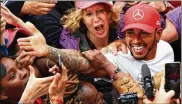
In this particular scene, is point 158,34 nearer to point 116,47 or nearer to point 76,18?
point 116,47

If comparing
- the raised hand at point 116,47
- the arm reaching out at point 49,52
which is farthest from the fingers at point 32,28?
the raised hand at point 116,47

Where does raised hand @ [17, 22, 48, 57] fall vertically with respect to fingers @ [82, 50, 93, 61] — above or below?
above

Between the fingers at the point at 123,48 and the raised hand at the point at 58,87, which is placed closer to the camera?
the raised hand at the point at 58,87

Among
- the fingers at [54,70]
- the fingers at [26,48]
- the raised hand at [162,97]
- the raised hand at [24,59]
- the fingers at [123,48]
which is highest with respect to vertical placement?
the fingers at [26,48]

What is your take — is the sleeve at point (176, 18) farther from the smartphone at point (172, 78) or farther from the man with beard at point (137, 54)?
the smartphone at point (172, 78)

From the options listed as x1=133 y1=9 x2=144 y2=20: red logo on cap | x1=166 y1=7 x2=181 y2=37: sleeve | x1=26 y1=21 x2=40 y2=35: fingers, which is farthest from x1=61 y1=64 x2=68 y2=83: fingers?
x1=166 y1=7 x2=181 y2=37: sleeve

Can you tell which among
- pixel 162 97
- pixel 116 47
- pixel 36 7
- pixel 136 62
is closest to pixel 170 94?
pixel 162 97

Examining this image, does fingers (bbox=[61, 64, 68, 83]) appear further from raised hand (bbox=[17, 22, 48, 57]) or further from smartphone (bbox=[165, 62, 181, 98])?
smartphone (bbox=[165, 62, 181, 98])

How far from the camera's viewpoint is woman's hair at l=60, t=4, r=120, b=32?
3.19 meters

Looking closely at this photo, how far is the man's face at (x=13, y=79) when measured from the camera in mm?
2916

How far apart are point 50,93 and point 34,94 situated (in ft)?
0.24

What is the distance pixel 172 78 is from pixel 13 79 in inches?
27.8

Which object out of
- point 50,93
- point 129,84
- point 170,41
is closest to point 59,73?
Answer: point 50,93

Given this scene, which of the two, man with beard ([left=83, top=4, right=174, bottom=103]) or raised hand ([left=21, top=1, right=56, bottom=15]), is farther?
raised hand ([left=21, top=1, right=56, bottom=15])
